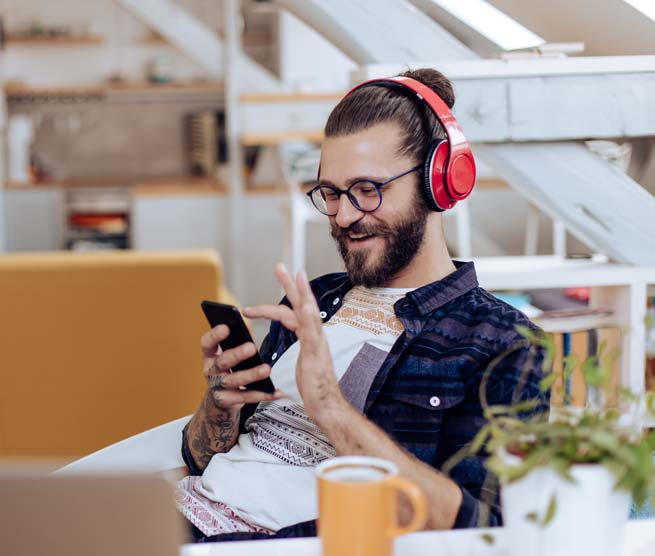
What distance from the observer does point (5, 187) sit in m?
6.21

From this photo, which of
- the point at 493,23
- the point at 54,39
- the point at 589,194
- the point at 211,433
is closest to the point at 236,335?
the point at 211,433

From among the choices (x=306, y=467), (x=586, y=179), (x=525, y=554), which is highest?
(x=586, y=179)

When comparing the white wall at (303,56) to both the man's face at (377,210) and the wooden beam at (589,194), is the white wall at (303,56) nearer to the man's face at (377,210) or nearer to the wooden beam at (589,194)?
the wooden beam at (589,194)

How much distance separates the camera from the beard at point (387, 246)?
4.40 feet

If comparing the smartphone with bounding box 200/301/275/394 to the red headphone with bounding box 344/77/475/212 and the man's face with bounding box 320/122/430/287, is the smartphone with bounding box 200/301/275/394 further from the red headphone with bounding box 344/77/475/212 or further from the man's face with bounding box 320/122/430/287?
the red headphone with bounding box 344/77/475/212

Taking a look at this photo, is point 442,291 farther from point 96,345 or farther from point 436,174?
point 96,345

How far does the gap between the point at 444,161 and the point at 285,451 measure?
19.9 inches

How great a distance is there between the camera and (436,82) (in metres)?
1.45

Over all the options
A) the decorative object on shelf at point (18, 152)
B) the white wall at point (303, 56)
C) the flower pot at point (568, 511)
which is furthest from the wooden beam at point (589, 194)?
the decorative object on shelf at point (18, 152)

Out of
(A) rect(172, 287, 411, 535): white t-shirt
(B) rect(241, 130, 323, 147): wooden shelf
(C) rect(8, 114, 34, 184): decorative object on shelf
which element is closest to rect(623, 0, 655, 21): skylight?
(A) rect(172, 287, 411, 535): white t-shirt

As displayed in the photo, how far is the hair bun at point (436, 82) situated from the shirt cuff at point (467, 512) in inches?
27.3

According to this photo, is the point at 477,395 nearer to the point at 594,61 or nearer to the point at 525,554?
the point at 525,554

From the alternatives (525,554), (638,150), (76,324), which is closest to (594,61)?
(638,150)

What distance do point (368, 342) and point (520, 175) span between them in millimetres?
566
